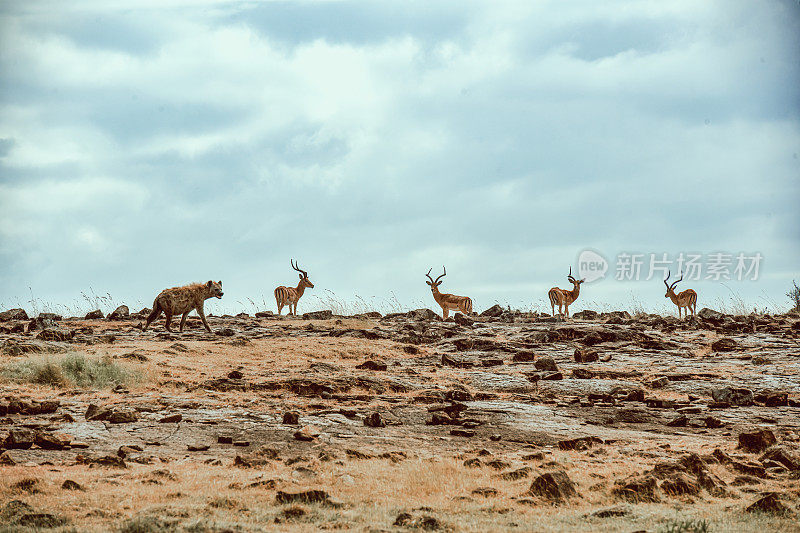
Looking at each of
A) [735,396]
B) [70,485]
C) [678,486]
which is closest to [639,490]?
[678,486]

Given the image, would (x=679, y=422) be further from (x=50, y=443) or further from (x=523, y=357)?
(x=50, y=443)

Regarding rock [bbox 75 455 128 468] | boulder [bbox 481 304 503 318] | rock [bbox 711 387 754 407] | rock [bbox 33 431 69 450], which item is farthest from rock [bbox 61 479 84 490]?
boulder [bbox 481 304 503 318]

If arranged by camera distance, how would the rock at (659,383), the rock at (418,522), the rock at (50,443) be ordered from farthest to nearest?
the rock at (659,383) → the rock at (50,443) → the rock at (418,522)

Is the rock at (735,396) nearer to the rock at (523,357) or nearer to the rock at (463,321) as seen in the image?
the rock at (523,357)

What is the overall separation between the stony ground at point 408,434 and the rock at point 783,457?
4 centimetres

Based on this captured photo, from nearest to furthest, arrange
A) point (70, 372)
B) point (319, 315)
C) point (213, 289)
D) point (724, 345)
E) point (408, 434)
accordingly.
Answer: point (408, 434) < point (70, 372) < point (724, 345) < point (213, 289) < point (319, 315)

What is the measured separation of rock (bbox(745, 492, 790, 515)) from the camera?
9.01 m

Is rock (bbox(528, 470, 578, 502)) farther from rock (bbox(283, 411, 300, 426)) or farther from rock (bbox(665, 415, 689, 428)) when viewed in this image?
rock (bbox(665, 415, 689, 428))

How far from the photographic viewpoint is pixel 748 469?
11086 millimetres

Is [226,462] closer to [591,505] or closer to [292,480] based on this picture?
[292,480]

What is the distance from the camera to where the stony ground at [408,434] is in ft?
29.0

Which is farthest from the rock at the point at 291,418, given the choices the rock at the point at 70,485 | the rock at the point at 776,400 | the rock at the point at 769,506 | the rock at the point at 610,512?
the rock at the point at 776,400

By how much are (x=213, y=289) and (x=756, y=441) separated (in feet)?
60.3

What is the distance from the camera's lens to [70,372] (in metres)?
16.6
